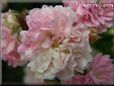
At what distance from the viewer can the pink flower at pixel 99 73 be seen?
21.4 inches

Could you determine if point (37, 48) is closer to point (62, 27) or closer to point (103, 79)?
point (62, 27)

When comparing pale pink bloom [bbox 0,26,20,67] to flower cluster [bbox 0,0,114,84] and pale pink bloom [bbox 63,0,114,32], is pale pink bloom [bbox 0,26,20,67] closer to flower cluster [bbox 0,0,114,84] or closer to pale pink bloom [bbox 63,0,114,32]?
flower cluster [bbox 0,0,114,84]

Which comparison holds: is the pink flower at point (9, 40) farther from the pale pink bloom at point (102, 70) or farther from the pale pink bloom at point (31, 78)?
the pale pink bloom at point (102, 70)

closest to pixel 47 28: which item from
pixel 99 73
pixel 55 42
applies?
pixel 55 42

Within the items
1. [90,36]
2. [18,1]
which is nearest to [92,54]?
[90,36]

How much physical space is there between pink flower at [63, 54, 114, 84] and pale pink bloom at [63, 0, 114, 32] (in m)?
0.07

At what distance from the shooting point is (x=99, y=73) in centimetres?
56

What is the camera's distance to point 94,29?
1.62ft

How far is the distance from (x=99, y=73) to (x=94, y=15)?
0.38 ft

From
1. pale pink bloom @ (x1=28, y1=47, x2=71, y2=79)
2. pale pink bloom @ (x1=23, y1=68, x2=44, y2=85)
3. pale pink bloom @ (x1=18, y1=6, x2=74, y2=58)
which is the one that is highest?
pale pink bloom @ (x1=18, y1=6, x2=74, y2=58)

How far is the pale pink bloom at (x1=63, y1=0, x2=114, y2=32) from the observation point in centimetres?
49

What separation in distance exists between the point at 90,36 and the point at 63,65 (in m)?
0.07

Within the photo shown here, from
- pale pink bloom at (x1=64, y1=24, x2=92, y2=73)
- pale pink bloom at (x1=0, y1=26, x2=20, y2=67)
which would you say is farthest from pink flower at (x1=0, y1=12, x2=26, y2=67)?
pale pink bloom at (x1=64, y1=24, x2=92, y2=73)

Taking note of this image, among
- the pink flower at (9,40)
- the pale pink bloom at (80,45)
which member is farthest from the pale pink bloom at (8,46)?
the pale pink bloom at (80,45)
